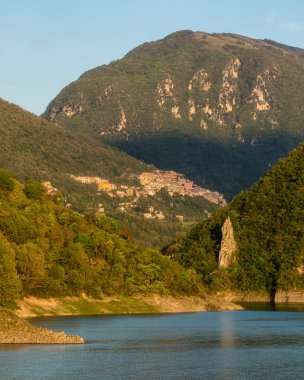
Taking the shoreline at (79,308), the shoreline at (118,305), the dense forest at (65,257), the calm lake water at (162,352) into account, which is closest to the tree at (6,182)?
the dense forest at (65,257)

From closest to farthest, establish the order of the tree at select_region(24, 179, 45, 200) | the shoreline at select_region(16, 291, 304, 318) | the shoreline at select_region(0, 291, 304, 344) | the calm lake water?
the calm lake water → the shoreline at select_region(0, 291, 304, 344) → the shoreline at select_region(16, 291, 304, 318) → the tree at select_region(24, 179, 45, 200)

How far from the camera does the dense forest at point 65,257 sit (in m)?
142

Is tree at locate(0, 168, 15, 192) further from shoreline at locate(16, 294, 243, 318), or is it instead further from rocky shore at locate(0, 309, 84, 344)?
rocky shore at locate(0, 309, 84, 344)

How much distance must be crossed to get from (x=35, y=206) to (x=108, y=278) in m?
14.8

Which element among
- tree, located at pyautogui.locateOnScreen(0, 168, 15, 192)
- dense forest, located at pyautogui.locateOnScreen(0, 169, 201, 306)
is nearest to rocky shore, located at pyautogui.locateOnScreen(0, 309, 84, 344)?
dense forest, located at pyautogui.locateOnScreen(0, 169, 201, 306)

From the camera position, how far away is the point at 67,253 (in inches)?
6171

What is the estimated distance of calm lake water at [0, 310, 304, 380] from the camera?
264ft

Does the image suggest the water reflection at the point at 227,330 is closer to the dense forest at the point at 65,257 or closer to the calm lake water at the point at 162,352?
the calm lake water at the point at 162,352

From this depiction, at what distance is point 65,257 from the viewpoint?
512ft

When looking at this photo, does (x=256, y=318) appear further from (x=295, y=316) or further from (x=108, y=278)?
(x=108, y=278)

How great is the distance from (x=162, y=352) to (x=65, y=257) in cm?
6117

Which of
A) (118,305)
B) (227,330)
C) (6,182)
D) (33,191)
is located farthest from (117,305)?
(227,330)

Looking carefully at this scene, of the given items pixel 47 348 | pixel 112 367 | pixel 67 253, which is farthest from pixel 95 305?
pixel 112 367

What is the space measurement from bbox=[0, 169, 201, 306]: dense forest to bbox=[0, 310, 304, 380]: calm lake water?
840cm
